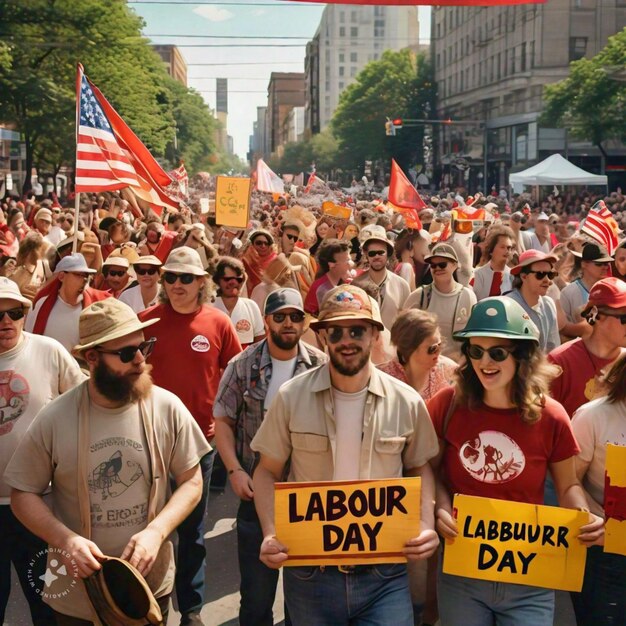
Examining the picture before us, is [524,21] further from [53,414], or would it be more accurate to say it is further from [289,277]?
[53,414]

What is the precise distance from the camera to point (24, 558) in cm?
470

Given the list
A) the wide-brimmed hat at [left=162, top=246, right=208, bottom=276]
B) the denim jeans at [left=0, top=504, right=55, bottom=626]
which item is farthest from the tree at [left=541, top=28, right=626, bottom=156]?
the denim jeans at [left=0, top=504, right=55, bottom=626]

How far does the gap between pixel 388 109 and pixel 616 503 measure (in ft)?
343

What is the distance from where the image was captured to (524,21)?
7450 cm

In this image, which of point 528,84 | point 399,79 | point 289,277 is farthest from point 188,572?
point 399,79

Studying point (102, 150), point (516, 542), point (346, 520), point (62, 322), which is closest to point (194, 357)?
point (62, 322)

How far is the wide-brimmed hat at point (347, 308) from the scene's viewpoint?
3.81 metres

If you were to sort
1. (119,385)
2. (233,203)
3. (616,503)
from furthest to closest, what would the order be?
(233,203) → (616,503) → (119,385)

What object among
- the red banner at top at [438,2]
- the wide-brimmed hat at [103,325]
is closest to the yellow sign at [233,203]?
the red banner at top at [438,2]

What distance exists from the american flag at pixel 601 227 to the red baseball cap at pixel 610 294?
6598 mm

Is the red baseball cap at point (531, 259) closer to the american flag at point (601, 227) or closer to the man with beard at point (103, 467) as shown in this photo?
the man with beard at point (103, 467)

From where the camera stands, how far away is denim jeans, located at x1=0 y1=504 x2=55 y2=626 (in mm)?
4516

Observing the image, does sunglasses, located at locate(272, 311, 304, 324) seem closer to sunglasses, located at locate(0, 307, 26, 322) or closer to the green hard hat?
sunglasses, located at locate(0, 307, 26, 322)

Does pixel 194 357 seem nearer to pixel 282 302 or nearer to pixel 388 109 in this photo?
pixel 282 302
